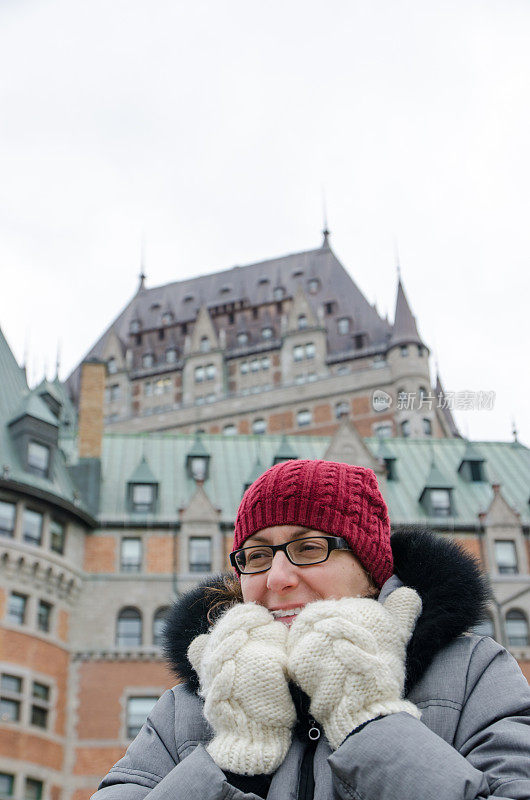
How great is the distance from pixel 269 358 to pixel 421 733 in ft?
223

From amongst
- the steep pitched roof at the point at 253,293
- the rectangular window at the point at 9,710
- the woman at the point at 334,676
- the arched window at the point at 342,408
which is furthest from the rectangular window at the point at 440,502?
the steep pitched roof at the point at 253,293

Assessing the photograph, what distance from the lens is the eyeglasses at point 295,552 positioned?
3.60 metres

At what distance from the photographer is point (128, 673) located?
30125 millimetres

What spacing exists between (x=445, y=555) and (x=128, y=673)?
28.1m

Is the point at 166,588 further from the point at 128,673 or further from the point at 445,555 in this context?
the point at 445,555

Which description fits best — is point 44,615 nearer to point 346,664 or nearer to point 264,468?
point 264,468

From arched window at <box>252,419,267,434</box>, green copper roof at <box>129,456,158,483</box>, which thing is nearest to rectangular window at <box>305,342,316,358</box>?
arched window at <box>252,419,267,434</box>

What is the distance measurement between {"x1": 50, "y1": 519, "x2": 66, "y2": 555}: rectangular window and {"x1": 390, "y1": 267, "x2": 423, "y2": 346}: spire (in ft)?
126

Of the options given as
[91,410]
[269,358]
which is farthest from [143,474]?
[269,358]

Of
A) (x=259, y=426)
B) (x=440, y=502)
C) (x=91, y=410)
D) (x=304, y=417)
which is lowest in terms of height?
(x=440, y=502)

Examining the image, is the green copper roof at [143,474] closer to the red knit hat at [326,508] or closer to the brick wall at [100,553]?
the brick wall at [100,553]

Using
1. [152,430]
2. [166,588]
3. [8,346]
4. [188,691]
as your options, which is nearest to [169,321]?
[152,430]

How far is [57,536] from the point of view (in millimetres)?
31156

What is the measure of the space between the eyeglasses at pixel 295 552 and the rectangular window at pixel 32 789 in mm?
26133
